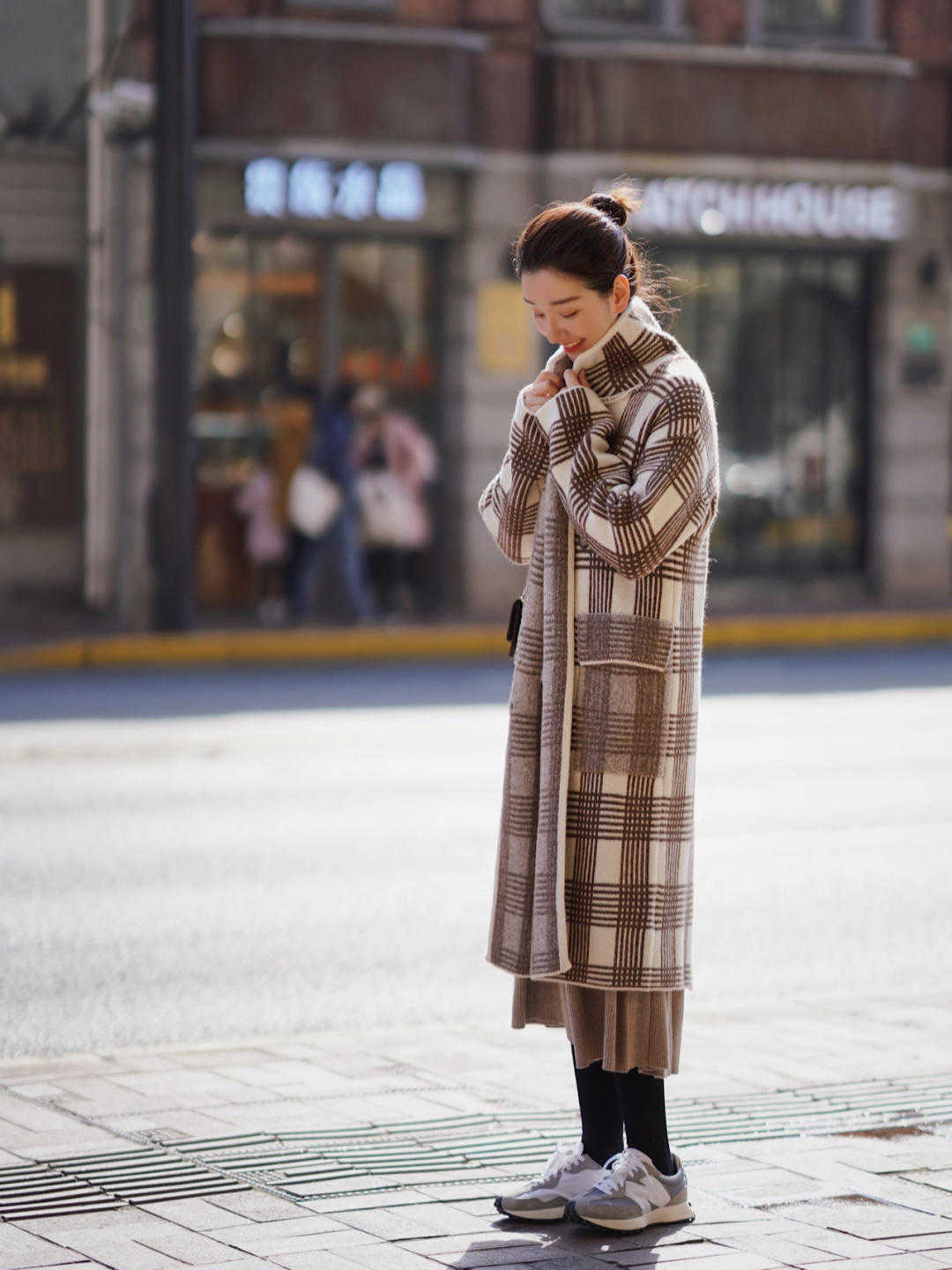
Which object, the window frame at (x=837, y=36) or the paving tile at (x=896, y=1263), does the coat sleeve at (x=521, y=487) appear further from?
the window frame at (x=837, y=36)

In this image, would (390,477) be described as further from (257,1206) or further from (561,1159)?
(257,1206)

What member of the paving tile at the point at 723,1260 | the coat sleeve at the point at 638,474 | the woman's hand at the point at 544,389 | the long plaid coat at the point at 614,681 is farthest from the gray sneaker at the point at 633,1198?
the woman's hand at the point at 544,389

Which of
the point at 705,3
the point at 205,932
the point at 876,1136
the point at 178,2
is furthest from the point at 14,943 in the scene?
the point at 705,3

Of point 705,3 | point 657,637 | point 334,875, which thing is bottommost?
point 334,875

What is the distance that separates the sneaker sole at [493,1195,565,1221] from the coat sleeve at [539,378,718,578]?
1.17 meters

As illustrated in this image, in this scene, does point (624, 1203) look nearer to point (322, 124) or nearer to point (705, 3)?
point (322, 124)

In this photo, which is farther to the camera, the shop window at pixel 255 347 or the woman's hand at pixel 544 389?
the shop window at pixel 255 347

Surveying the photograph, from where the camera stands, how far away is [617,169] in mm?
22016

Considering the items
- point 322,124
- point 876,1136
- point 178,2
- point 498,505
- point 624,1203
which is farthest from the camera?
point 322,124

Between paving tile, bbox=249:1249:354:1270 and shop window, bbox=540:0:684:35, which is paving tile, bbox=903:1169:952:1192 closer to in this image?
paving tile, bbox=249:1249:354:1270

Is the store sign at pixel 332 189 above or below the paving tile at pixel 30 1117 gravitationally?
above

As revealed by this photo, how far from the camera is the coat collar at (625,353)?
4738 millimetres

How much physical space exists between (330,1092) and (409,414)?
1673cm

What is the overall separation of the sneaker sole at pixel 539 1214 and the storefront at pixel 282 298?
16.3m
